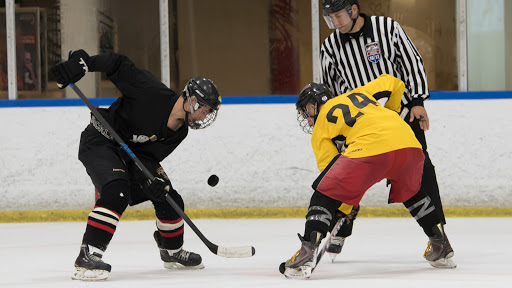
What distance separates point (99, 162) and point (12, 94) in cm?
265

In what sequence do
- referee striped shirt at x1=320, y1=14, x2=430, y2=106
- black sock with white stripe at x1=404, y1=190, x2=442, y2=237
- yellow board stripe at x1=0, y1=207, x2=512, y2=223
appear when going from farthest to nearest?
1. yellow board stripe at x1=0, y1=207, x2=512, y2=223
2. referee striped shirt at x1=320, y1=14, x2=430, y2=106
3. black sock with white stripe at x1=404, y1=190, x2=442, y2=237

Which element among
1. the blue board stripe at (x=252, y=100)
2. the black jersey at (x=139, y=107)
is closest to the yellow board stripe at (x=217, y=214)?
the blue board stripe at (x=252, y=100)

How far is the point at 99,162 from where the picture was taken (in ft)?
10.5

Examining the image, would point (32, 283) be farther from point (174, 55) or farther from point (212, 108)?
point (174, 55)

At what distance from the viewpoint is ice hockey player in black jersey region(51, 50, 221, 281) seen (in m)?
3.08

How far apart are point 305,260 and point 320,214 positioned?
0.52 ft

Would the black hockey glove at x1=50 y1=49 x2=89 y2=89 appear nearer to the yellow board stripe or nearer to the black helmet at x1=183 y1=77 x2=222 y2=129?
the black helmet at x1=183 y1=77 x2=222 y2=129

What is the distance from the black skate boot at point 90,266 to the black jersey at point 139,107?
46cm

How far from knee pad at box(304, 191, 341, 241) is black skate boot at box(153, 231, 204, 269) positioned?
0.56m

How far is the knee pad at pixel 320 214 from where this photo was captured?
3.03 meters

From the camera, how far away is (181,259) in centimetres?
343

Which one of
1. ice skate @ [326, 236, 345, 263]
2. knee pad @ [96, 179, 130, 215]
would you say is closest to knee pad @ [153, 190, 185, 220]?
knee pad @ [96, 179, 130, 215]

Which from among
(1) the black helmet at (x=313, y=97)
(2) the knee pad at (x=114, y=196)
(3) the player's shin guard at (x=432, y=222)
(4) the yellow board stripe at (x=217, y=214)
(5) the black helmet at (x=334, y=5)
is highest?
(5) the black helmet at (x=334, y=5)

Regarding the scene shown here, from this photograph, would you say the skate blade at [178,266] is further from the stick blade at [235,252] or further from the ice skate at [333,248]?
the ice skate at [333,248]
